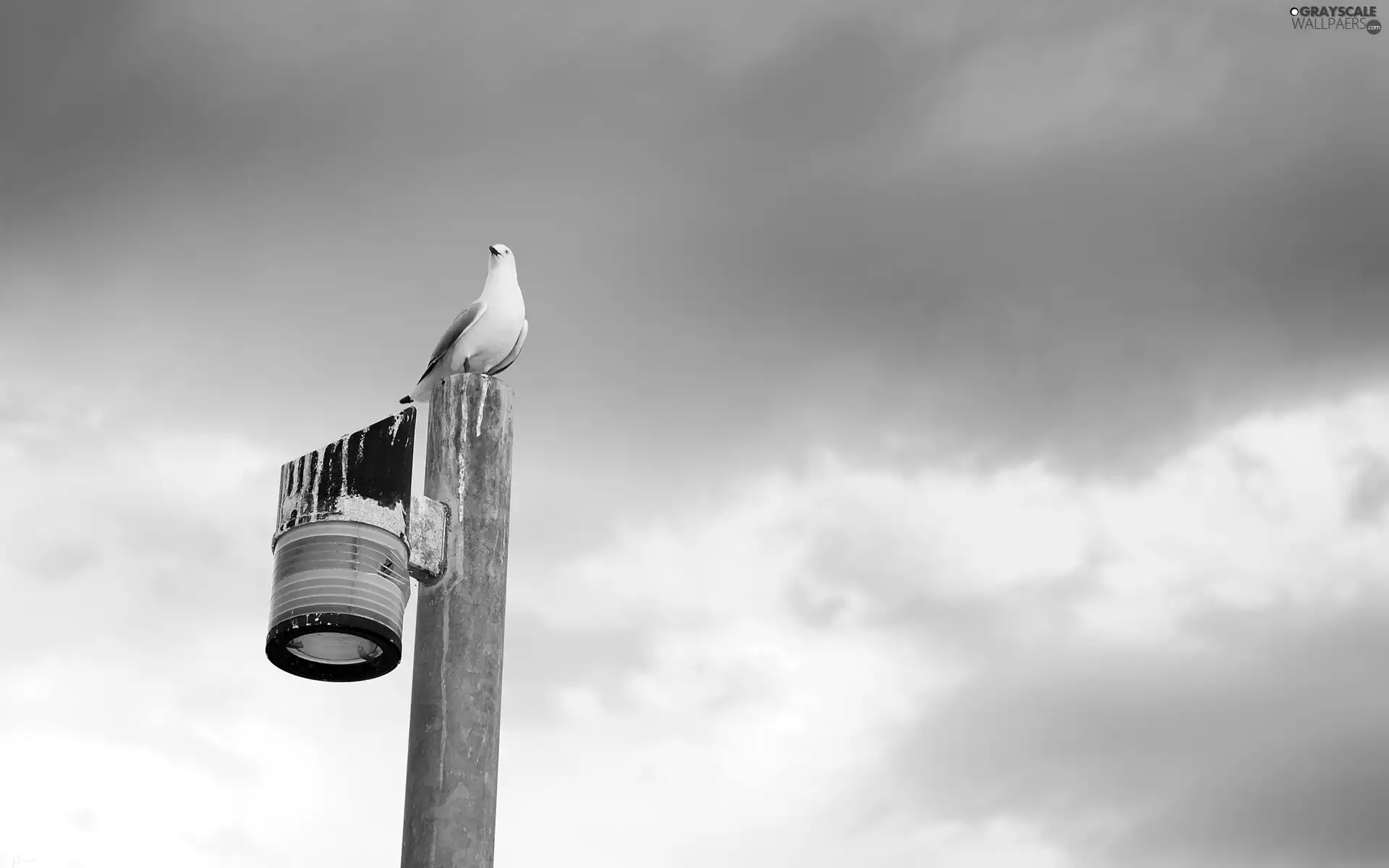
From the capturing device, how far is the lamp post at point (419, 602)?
158 inches

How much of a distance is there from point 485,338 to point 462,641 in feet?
9.58

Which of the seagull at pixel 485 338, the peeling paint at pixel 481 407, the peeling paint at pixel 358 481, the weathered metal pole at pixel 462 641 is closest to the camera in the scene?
the weathered metal pole at pixel 462 641

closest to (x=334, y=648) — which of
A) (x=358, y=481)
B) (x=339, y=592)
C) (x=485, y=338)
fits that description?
(x=339, y=592)

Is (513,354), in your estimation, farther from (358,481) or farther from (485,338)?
(358,481)

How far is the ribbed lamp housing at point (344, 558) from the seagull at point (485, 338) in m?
2.60

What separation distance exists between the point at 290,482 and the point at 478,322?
2.76 m

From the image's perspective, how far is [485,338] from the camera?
6922mm

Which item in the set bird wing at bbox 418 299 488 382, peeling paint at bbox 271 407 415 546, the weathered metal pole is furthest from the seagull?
peeling paint at bbox 271 407 415 546

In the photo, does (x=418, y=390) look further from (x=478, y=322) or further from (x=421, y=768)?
(x=421, y=768)

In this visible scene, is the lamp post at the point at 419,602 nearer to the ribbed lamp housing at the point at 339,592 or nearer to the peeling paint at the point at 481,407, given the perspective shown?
the ribbed lamp housing at the point at 339,592

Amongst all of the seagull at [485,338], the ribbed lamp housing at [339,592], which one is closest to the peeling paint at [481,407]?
the ribbed lamp housing at [339,592]

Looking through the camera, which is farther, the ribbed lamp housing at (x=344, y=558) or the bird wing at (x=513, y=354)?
the bird wing at (x=513, y=354)

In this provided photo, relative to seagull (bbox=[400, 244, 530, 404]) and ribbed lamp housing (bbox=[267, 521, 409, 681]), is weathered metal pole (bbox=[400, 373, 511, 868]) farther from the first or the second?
seagull (bbox=[400, 244, 530, 404])

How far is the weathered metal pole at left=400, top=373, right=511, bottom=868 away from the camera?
402 cm
